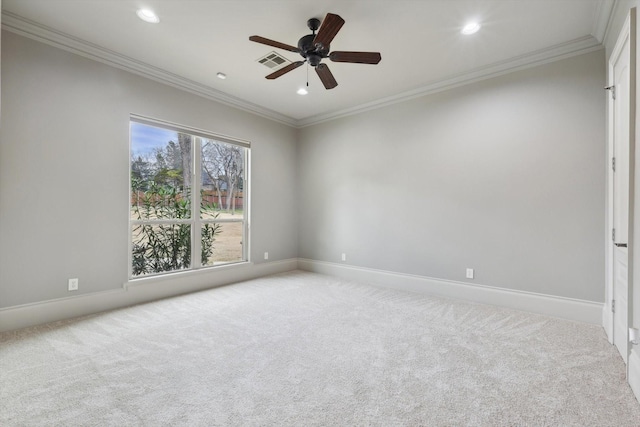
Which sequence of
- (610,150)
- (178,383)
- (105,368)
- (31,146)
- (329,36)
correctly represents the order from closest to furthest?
(178,383)
(105,368)
(329,36)
(610,150)
(31,146)

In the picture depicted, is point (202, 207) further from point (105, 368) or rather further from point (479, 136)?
point (479, 136)

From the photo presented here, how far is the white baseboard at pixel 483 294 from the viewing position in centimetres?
295

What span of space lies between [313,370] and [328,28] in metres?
2.56

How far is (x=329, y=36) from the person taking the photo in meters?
2.31

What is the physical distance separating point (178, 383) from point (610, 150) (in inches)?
157

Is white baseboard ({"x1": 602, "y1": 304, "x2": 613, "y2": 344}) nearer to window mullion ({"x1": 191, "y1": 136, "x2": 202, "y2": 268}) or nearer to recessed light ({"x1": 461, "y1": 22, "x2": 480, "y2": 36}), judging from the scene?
recessed light ({"x1": 461, "y1": 22, "x2": 480, "y2": 36})

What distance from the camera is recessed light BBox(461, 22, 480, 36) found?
2.68 m

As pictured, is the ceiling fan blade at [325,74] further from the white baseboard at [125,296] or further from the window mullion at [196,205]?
the white baseboard at [125,296]

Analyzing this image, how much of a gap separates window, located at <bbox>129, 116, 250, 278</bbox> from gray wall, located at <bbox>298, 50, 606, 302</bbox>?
169cm

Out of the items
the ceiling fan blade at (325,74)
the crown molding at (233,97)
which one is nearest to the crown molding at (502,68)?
the crown molding at (233,97)

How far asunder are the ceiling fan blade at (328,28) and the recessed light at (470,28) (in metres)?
1.38

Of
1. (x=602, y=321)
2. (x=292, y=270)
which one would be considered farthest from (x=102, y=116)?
(x=602, y=321)

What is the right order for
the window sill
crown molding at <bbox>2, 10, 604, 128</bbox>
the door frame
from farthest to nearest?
1. the window sill
2. crown molding at <bbox>2, 10, 604, 128</bbox>
3. the door frame

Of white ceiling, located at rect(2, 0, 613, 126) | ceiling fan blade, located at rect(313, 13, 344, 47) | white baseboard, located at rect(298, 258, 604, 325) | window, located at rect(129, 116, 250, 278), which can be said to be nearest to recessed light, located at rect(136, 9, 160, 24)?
white ceiling, located at rect(2, 0, 613, 126)
